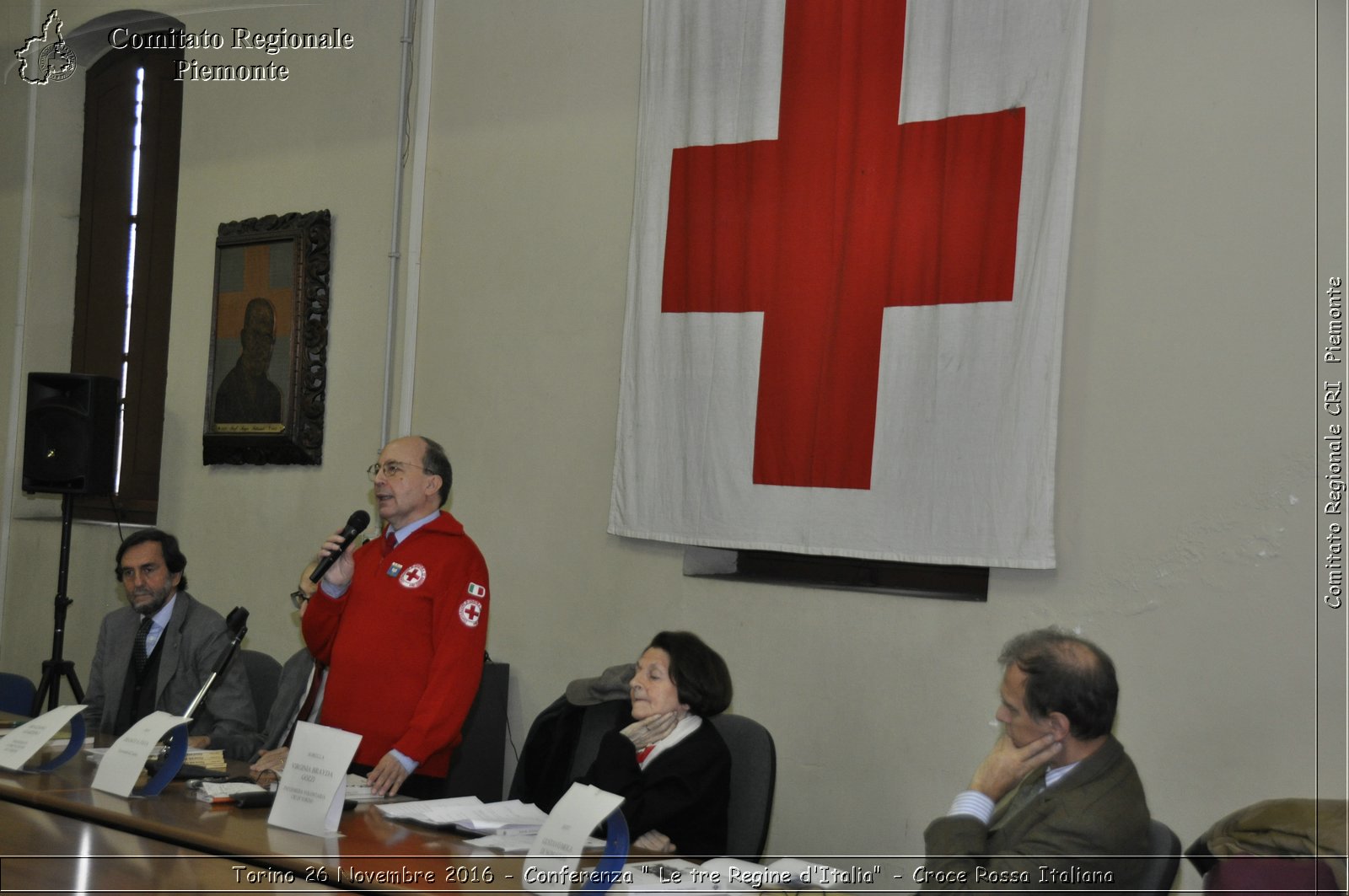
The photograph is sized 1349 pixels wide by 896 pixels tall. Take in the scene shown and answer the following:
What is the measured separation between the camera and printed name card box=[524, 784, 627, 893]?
2.12 meters

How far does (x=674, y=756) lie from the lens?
287 cm

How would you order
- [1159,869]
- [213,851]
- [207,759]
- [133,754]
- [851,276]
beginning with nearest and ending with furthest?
[1159,869] < [213,851] < [133,754] < [207,759] < [851,276]

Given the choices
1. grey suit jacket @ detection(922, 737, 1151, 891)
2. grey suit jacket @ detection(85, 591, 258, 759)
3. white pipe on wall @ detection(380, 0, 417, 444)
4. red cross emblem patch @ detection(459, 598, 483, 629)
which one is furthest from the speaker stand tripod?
grey suit jacket @ detection(922, 737, 1151, 891)

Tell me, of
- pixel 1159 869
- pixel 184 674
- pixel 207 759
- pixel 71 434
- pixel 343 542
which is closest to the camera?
pixel 1159 869

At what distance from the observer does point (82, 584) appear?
20.0 ft

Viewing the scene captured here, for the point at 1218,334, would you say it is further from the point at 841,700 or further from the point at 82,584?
the point at 82,584

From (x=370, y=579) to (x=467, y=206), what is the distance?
1.75m

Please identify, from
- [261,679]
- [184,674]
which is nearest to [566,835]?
[184,674]

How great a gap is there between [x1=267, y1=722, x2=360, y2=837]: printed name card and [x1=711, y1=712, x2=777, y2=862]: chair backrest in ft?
3.01

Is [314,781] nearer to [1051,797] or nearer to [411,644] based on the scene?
[411,644]

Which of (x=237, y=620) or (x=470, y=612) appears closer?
(x=237, y=620)

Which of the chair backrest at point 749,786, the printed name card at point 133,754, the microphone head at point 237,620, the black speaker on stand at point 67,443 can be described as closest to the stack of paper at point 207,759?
the printed name card at point 133,754

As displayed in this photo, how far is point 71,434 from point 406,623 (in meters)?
2.61

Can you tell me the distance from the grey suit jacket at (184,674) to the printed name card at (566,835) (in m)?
1.89
